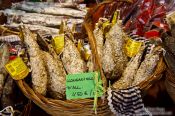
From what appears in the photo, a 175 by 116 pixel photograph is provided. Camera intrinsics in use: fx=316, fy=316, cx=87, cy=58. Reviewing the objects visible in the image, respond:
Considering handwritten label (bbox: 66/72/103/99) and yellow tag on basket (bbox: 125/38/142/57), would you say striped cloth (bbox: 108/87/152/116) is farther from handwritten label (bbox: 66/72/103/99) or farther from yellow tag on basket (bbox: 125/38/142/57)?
yellow tag on basket (bbox: 125/38/142/57)

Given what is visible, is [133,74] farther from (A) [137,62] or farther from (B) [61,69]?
(B) [61,69]

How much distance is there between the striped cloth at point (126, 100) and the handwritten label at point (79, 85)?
0.27 feet

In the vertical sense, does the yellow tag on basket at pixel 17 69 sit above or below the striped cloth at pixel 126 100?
above

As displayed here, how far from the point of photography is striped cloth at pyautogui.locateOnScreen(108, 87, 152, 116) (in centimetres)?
119

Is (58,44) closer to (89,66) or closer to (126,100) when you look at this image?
(89,66)

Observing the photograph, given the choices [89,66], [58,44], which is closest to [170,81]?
[89,66]

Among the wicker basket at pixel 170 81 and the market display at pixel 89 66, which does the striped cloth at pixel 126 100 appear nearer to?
the market display at pixel 89 66

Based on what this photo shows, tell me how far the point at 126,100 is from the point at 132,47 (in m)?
0.29

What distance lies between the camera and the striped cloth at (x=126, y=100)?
1188 mm

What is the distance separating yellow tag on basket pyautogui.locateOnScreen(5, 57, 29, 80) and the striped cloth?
36 centimetres

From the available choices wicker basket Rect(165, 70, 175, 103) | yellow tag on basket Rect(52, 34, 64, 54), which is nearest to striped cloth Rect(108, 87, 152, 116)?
wicker basket Rect(165, 70, 175, 103)

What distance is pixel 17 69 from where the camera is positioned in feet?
4.20

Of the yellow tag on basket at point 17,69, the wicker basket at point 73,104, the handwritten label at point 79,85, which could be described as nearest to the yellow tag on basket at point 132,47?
the wicker basket at point 73,104

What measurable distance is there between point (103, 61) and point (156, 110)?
0.38m
